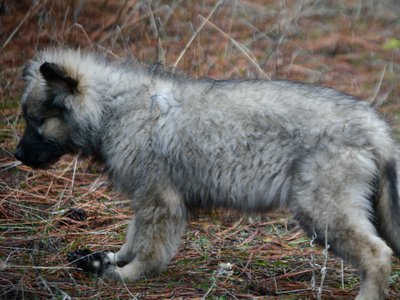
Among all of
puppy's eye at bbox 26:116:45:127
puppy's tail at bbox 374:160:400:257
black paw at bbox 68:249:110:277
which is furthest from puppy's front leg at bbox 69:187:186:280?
puppy's tail at bbox 374:160:400:257

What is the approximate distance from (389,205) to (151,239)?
4.75 feet

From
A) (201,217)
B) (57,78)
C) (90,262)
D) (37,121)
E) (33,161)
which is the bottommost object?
(90,262)

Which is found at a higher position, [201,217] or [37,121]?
[37,121]

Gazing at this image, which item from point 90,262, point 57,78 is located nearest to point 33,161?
point 57,78

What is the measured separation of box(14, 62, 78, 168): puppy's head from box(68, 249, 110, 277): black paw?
2.29ft

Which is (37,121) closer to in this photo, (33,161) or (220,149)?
(33,161)

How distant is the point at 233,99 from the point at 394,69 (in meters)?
5.08

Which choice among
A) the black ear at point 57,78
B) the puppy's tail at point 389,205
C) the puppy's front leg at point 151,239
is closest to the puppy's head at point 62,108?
the black ear at point 57,78

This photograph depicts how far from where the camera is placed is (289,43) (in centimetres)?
1010

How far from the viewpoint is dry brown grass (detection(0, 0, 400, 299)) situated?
502cm

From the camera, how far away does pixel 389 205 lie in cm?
472

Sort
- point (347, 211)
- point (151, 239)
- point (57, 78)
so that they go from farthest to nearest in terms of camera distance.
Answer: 1. point (57, 78)
2. point (151, 239)
3. point (347, 211)

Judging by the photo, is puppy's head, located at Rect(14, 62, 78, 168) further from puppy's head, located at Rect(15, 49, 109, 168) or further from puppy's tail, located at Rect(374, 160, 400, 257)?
puppy's tail, located at Rect(374, 160, 400, 257)

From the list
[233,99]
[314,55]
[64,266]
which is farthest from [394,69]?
[64,266]
